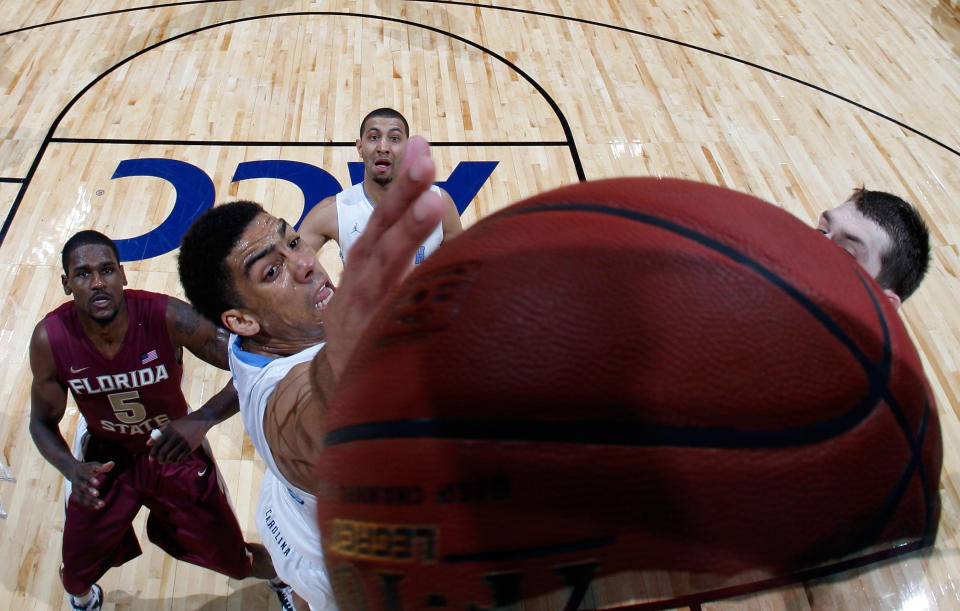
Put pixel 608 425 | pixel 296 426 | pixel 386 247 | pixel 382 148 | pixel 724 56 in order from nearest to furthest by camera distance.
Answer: pixel 608 425
pixel 386 247
pixel 296 426
pixel 382 148
pixel 724 56

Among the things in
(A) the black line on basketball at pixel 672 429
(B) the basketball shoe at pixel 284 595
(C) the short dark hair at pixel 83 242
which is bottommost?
(B) the basketball shoe at pixel 284 595

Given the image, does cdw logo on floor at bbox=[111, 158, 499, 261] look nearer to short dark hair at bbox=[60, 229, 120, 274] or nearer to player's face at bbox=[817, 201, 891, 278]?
short dark hair at bbox=[60, 229, 120, 274]

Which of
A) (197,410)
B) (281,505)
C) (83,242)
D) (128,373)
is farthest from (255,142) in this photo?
(281,505)

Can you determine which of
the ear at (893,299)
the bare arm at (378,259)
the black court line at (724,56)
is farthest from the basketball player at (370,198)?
the black court line at (724,56)

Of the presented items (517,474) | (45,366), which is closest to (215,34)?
(45,366)

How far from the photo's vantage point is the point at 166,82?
6.44 m

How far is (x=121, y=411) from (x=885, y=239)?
9.28 feet

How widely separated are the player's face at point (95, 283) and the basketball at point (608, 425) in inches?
85.2

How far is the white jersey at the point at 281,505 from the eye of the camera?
2035 millimetres

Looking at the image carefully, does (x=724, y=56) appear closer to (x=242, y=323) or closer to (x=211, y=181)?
(x=211, y=181)

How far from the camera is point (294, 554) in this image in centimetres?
235

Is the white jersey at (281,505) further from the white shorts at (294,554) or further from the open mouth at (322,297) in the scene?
the open mouth at (322,297)

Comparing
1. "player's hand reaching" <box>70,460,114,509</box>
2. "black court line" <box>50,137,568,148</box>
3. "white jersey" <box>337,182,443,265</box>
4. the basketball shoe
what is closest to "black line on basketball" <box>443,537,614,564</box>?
"player's hand reaching" <box>70,460,114,509</box>

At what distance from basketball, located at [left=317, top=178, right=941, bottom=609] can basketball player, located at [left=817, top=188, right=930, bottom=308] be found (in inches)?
55.5
